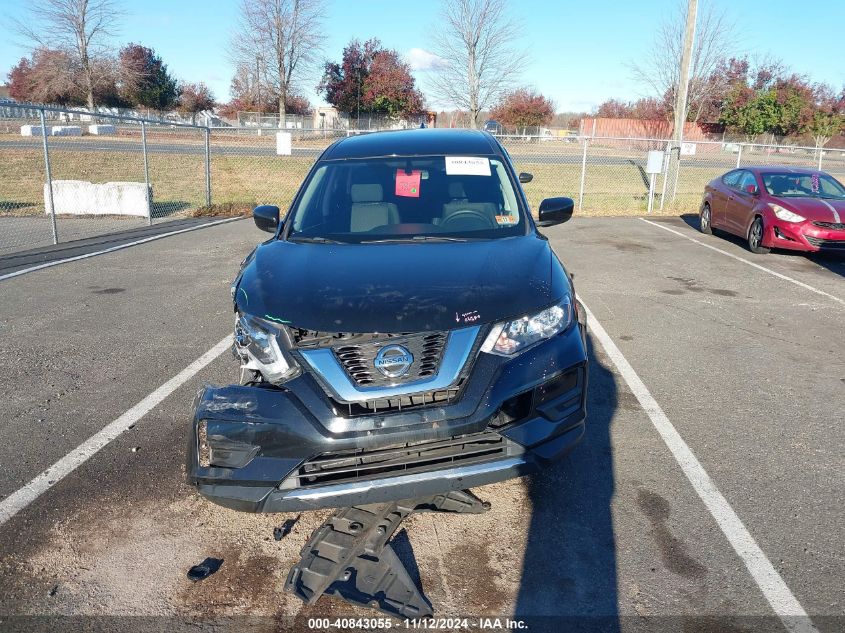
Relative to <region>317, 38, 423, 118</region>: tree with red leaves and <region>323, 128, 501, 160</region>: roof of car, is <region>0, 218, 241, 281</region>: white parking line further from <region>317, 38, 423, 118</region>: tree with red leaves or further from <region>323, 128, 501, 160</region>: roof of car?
<region>317, 38, 423, 118</region>: tree with red leaves

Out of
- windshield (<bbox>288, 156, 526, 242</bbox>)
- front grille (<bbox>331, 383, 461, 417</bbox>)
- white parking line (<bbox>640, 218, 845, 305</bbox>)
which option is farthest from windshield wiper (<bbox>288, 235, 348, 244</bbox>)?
white parking line (<bbox>640, 218, 845, 305</bbox>)

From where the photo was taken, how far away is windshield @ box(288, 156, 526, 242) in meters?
4.12

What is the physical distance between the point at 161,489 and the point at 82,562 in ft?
2.05

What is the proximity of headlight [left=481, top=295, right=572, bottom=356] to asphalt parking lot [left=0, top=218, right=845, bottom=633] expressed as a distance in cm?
93

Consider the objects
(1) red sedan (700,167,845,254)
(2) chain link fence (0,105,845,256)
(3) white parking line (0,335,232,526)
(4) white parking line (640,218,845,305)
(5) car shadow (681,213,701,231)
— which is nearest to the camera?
(3) white parking line (0,335,232,526)

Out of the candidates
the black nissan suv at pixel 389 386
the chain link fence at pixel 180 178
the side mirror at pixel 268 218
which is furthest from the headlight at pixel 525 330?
the chain link fence at pixel 180 178

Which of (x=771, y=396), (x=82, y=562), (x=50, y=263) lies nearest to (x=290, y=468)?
(x=82, y=562)

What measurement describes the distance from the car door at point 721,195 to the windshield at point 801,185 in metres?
0.87

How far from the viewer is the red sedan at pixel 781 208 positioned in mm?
10211

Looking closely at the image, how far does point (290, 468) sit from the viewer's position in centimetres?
266

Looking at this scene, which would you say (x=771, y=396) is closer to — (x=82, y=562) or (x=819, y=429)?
(x=819, y=429)

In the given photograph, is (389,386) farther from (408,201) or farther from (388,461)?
(408,201)

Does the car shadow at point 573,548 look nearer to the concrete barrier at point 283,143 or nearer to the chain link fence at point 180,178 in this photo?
the chain link fence at point 180,178

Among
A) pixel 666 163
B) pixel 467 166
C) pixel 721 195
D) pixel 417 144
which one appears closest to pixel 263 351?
pixel 467 166
